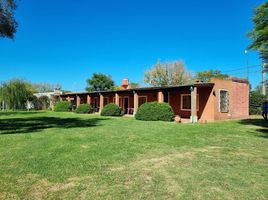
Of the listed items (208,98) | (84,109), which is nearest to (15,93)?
(84,109)

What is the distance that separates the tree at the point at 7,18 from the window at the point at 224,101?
1450 centimetres

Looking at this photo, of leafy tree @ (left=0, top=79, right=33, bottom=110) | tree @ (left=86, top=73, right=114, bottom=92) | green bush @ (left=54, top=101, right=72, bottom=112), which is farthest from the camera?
tree @ (left=86, top=73, right=114, bottom=92)

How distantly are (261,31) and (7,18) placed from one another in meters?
13.2

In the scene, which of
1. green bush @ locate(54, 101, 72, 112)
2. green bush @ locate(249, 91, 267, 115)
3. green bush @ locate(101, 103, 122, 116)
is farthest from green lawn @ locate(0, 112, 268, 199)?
green bush @ locate(54, 101, 72, 112)

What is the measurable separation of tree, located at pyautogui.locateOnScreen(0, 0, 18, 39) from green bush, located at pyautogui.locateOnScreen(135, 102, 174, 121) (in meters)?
10.3

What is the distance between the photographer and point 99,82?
5822 cm

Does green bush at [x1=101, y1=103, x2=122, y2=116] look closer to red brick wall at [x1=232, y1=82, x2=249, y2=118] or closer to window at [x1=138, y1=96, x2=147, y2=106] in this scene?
window at [x1=138, y1=96, x2=147, y2=106]

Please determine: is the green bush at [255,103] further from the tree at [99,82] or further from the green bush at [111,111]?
the tree at [99,82]

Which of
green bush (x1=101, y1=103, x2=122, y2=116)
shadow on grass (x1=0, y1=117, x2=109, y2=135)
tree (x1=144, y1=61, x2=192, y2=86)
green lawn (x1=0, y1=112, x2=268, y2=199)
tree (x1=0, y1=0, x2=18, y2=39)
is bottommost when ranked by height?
green lawn (x1=0, y1=112, x2=268, y2=199)

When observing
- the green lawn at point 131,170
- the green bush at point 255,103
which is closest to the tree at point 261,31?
the green lawn at point 131,170

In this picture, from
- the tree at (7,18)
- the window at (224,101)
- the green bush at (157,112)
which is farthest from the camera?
the window at (224,101)

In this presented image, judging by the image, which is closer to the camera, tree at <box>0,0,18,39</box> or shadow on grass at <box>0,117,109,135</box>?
shadow on grass at <box>0,117,109,135</box>

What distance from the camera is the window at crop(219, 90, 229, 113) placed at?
1894 centimetres

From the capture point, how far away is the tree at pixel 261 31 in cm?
1390
